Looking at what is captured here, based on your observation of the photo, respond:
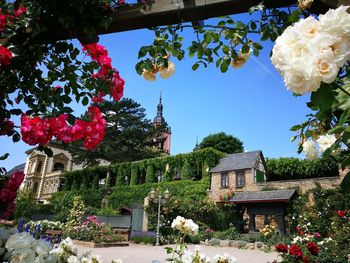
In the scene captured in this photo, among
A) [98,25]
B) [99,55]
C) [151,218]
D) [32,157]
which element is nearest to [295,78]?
[98,25]

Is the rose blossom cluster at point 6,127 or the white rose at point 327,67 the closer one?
the white rose at point 327,67

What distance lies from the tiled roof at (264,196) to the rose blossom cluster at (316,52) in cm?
1981

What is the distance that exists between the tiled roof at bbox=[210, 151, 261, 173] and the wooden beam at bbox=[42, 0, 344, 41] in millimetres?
21676

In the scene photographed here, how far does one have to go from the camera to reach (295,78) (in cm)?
85

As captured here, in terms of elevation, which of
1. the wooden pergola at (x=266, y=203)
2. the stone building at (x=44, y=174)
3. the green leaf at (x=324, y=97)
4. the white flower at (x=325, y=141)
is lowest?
the green leaf at (x=324, y=97)

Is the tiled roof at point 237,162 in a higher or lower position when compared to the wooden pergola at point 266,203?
higher

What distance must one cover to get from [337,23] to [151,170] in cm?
2936

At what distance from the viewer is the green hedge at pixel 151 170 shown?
2628 centimetres

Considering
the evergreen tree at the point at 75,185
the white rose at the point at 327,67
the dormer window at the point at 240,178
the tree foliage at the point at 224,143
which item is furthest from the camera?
the tree foliage at the point at 224,143

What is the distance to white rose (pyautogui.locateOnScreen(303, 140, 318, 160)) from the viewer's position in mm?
1988

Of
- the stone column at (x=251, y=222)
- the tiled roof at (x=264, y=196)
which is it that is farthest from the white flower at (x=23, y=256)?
the stone column at (x=251, y=222)

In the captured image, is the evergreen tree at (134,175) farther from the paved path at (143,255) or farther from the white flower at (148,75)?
the white flower at (148,75)

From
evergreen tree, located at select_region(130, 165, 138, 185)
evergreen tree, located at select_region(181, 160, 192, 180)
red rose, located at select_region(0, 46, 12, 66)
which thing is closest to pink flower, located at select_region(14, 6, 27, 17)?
red rose, located at select_region(0, 46, 12, 66)

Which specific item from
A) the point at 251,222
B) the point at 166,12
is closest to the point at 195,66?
the point at 166,12
